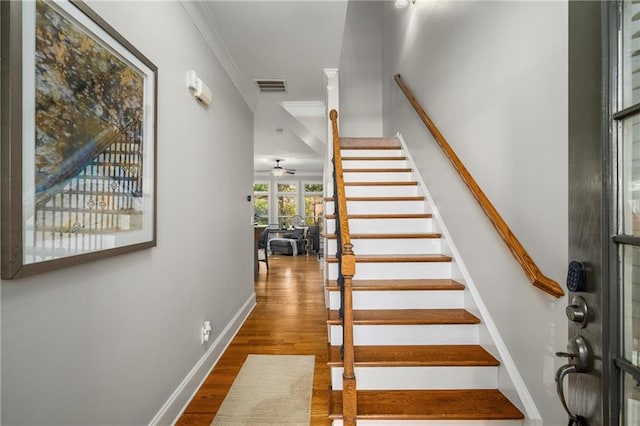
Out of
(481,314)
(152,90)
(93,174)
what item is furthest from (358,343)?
(152,90)

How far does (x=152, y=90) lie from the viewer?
1.55 metres

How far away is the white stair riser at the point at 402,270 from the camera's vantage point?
2469mm

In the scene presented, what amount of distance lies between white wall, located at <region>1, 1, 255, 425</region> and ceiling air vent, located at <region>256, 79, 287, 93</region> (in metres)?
0.80

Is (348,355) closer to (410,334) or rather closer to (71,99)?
(410,334)

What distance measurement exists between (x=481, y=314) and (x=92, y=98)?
7.45 ft

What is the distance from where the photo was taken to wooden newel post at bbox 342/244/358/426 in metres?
1.54

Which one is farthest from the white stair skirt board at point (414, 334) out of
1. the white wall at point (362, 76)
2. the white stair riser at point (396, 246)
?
the white wall at point (362, 76)

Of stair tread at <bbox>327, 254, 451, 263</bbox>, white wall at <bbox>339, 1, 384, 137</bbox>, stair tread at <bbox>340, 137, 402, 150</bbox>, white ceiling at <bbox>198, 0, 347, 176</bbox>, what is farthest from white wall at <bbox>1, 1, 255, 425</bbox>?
white wall at <bbox>339, 1, 384, 137</bbox>

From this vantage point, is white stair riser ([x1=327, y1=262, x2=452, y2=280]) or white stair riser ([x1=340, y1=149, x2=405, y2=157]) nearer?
white stair riser ([x1=327, y1=262, x2=452, y2=280])

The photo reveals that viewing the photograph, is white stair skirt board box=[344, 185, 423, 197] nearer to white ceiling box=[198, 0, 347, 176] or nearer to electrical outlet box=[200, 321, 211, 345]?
white ceiling box=[198, 0, 347, 176]

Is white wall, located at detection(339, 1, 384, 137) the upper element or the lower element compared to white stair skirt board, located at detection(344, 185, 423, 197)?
upper

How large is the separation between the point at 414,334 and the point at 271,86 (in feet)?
10.7

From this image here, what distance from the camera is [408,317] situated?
6.75 ft

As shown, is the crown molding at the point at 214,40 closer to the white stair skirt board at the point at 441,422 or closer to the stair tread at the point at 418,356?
the stair tread at the point at 418,356
